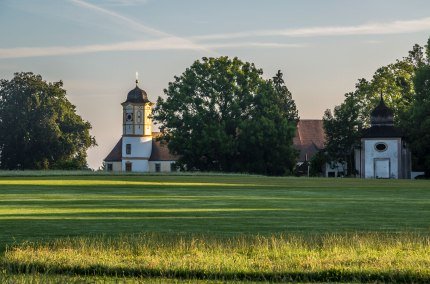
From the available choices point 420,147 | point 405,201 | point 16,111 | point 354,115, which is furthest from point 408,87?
point 405,201

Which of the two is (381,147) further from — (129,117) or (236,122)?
(129,117)

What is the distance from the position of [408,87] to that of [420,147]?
24.3 m

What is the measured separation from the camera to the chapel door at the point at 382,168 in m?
116

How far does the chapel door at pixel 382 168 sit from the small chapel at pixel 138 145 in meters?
58.4

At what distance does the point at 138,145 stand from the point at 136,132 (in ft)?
8.45

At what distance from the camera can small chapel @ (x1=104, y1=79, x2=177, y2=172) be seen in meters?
169

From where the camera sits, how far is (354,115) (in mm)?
120250

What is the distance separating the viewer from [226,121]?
114500 mm

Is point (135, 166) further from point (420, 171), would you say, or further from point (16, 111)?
point (420, 171)

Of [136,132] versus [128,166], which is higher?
[136,132]

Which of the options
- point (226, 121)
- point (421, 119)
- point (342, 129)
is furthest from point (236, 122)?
point (421, 119)

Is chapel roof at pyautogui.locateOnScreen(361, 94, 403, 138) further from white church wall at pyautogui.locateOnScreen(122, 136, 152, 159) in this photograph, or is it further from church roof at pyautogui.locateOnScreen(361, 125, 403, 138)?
white church wall at pyautogui.locateOnScreen(122, 136, 152, 159)

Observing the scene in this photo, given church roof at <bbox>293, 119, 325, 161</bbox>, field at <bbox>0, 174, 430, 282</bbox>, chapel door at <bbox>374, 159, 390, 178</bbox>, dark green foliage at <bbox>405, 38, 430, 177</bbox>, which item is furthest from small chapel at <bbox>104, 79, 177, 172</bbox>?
field at <bbox>0, 174, 430, 282</bbox>

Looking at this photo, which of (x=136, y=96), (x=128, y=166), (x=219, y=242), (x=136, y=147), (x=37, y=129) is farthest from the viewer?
(x=136, y=96)
